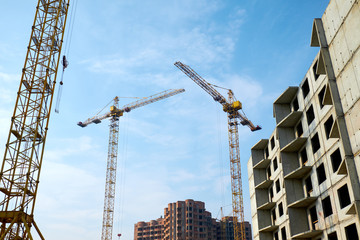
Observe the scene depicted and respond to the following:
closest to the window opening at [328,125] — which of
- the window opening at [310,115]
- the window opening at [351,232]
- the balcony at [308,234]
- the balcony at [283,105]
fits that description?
the window opening at [310,115]

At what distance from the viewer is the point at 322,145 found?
3050 cm

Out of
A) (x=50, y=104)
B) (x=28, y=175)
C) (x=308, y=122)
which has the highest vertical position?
(x=50, y=104)

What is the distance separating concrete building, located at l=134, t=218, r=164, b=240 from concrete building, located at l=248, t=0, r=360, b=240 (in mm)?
124021

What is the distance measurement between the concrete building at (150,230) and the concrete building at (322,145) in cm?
12402

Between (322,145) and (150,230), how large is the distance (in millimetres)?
146609

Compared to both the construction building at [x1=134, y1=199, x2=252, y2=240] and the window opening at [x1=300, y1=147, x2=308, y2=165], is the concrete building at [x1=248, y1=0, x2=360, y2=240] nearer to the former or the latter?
the window opening at [x1=300, y1=147, x2=308, y2=165]

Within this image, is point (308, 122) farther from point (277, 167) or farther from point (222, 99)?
point (222, 99)

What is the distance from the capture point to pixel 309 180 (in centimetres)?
3409

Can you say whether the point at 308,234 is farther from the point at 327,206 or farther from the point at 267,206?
the point at 267,206

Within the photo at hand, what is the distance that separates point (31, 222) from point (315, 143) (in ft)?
96.6

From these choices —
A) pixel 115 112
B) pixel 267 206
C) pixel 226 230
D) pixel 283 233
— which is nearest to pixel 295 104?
pixel 267 206

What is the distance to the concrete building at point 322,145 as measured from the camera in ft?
79.2

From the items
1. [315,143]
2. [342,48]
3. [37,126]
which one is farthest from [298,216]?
[37,126]

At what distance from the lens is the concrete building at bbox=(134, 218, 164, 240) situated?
16300cm
